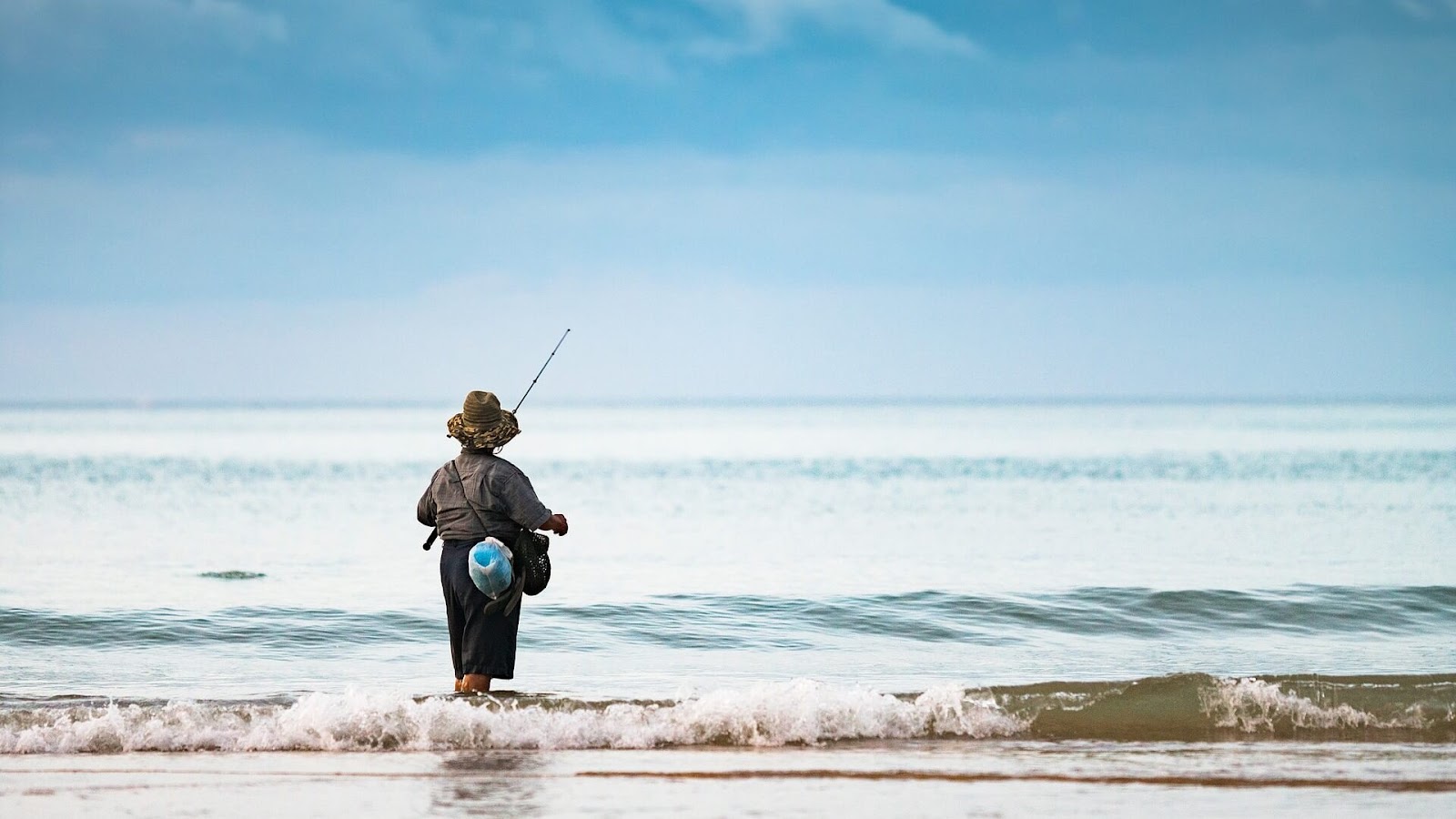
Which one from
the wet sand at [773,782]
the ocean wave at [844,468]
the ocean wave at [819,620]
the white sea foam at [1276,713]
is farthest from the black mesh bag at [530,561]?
the ocean wave at [844,468]

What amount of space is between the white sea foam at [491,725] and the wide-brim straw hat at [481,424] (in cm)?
141

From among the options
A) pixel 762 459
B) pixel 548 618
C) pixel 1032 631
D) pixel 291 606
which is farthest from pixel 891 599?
pixel 762 459

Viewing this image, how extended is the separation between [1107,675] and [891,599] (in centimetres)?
445

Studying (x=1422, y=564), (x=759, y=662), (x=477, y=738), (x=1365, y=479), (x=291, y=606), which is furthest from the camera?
(x=1365, y=479)

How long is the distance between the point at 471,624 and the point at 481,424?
1108mm

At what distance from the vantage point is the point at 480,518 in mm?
8836

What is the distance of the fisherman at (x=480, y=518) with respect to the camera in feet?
28.8

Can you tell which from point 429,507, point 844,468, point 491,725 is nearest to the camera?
point 491,725

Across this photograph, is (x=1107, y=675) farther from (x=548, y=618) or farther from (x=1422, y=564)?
(x=1422, y=564)

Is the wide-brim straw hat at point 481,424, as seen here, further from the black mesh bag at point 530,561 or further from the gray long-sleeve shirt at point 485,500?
the black mesh bag at point 530,561

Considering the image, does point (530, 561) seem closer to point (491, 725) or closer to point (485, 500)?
point (485, 500)

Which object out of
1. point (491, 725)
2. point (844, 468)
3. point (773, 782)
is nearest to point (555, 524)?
point (491, 725)

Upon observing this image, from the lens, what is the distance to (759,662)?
1214cm

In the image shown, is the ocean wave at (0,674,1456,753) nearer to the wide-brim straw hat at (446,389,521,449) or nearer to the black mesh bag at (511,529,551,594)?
the black mesh bag at (511,529,551,594)
